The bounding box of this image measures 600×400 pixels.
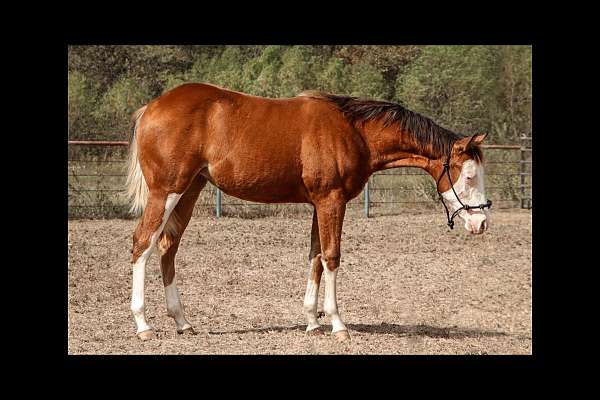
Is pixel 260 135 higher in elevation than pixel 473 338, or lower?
higher

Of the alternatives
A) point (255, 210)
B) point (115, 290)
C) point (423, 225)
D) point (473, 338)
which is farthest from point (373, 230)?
point (473, 338)

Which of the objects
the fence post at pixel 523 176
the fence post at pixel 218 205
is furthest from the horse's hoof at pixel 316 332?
the fence post at pixel 523 176

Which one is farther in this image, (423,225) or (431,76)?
(431,76)

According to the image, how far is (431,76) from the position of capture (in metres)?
22.0

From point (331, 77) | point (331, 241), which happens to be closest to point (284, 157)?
point (331, 241)

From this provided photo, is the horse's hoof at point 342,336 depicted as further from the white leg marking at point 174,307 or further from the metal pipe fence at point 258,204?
the metal pipe fence at point 258,204

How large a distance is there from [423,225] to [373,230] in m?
1.17

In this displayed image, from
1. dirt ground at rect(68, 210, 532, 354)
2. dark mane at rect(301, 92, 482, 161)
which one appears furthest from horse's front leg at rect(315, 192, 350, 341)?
dark mane at rect(301, 92, 482, 161)

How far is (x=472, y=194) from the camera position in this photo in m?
6.43

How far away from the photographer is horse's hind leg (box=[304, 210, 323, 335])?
6.61 m

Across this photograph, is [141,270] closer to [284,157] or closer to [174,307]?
[174,307]

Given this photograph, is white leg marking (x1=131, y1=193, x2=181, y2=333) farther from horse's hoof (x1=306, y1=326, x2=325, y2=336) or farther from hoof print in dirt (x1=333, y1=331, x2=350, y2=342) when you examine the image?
hoof print in dirt (x1=333, y1=331, x2=350, y2=342)

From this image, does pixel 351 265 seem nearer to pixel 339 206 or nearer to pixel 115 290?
pixel 115 290

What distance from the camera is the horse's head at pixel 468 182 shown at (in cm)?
638
